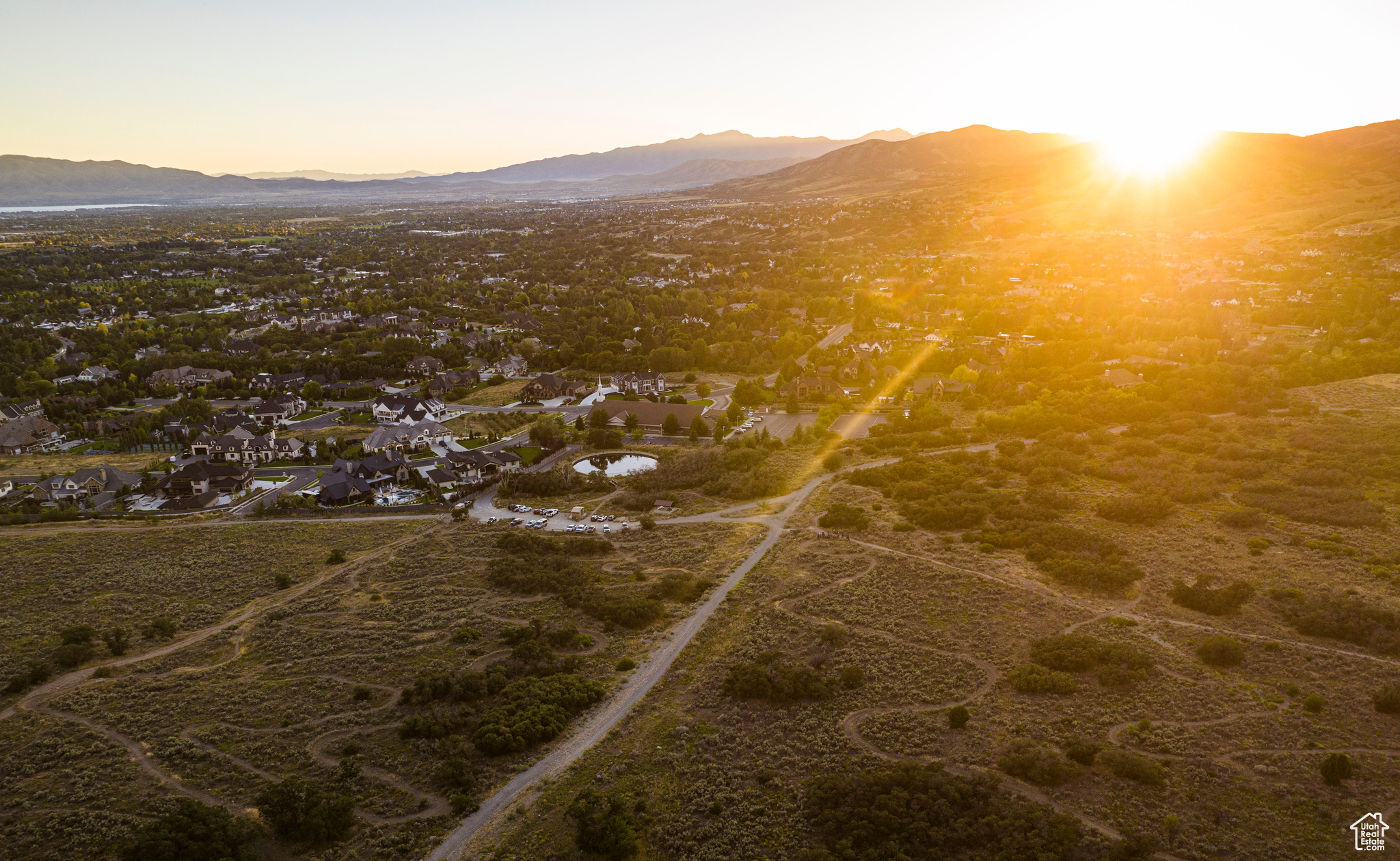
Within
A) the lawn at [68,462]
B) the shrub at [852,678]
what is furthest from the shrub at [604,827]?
the lawn at [68,462]

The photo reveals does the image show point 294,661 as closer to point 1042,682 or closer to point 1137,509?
point 1042,682

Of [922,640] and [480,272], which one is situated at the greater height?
[480,272]

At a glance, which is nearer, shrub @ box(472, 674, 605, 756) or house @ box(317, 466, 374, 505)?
shrub @ box(472, 674, 605, 756)

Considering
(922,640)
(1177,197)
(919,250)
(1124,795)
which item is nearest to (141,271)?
(919,250)

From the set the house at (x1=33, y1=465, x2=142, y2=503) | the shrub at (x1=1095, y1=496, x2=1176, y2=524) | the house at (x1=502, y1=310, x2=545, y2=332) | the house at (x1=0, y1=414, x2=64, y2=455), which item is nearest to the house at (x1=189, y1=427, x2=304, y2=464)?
the house at (x1=33, y1=465, x2=142, y2=503)

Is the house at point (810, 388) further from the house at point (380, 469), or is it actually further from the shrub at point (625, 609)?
the shrub at point (625, 609)

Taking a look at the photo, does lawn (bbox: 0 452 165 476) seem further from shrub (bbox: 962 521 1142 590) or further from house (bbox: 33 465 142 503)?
shrub (bbox: 962 521 1142 590)

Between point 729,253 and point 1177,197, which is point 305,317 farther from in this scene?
point 1177,197
